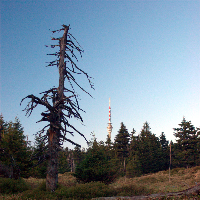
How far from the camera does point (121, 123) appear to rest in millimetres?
59031

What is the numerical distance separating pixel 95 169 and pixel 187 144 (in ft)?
140

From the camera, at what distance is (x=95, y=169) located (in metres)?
19.1

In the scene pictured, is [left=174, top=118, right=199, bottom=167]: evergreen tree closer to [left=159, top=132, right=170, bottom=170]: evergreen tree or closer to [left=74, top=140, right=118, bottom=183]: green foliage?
[left=159, top=132, right=170, bottom=170]: evergreen tree

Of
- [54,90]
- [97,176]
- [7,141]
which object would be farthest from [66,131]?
[7,141]

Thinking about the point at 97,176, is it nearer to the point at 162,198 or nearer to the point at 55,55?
the point at 162,198

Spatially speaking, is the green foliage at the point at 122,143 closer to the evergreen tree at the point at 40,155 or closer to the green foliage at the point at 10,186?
the evergreen tree at the point at 40,155

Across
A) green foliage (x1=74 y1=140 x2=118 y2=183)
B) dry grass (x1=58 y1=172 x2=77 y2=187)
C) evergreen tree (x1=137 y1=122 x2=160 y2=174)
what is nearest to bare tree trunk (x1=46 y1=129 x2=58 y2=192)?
dry grass (x1=58 y1=172 x2=77 y2=187)

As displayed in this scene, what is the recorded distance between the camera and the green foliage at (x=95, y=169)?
19234 mm

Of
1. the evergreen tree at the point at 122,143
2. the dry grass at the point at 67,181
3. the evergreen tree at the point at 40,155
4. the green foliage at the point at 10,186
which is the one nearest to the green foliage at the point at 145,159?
the evergreen tree at the point at 122,143

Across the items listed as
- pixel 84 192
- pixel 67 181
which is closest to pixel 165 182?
pixel 67 181

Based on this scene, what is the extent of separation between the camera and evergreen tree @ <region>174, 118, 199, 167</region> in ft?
169

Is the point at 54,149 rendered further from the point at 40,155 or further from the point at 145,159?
the point at 145,159

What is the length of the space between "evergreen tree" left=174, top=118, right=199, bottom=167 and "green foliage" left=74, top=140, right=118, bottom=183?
38159 mm

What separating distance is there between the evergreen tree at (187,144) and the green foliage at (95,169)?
125 feet
